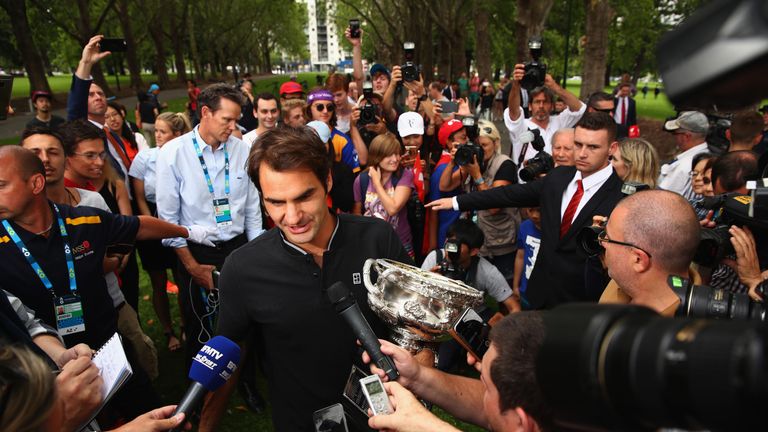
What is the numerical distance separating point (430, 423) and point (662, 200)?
152cm

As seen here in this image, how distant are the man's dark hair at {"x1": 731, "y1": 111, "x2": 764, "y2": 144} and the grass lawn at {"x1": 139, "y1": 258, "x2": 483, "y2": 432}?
11.0 ft

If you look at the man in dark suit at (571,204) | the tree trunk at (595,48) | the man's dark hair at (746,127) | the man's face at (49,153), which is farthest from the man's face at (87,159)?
Result: the tree trunk at (595,48)

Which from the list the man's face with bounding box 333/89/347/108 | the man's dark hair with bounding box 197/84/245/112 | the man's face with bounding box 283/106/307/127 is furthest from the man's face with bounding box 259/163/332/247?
the man's face with bounding box 333/89/347/108

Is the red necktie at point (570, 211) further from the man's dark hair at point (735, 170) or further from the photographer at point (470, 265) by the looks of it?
the man's dark hair at point (735, 170)

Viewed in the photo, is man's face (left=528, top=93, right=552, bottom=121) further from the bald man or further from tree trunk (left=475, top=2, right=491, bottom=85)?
tree trunk (left=475, top=2, right=491, bottom=85)

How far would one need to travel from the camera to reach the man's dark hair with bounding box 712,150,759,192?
11.0ft

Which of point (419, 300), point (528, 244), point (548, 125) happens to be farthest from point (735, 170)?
point (548, 125)

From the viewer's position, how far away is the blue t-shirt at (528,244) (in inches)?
172

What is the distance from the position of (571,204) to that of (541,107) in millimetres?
3083

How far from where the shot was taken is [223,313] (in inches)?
83.4

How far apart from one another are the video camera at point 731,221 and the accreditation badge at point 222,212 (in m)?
3.09

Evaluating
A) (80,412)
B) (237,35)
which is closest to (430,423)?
(80,412)

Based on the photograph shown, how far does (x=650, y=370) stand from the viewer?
31.4 inches

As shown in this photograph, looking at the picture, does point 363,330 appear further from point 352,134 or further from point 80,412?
point 352,134
